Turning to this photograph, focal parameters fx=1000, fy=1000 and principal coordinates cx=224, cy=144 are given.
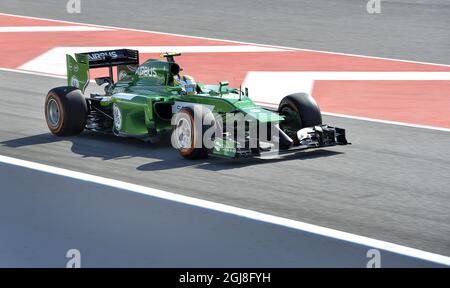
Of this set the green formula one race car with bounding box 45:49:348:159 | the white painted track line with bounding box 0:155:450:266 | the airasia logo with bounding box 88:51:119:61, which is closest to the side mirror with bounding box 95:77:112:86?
the green formula one race car with bounding box 45:49:348:159

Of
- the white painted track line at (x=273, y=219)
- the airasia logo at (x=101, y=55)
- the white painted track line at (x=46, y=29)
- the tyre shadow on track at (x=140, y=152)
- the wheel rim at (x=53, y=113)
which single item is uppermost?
the airasia logo at (x=101, y=55)

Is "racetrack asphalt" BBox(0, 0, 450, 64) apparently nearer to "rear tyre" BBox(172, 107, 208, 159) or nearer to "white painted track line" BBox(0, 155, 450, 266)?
"rear tyre" BBox(172, 107, 208, 159)

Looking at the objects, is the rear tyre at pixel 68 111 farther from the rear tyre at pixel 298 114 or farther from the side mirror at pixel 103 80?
the rear tyre at pixel 298 114

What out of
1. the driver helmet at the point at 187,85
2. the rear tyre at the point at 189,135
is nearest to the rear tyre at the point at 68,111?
the driver helmet at the point at 187,85

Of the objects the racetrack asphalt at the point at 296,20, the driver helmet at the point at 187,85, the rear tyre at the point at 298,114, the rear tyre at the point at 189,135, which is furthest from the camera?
the racetrack asphalt at the point at 296,20

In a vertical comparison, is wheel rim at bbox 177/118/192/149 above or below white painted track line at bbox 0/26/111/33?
below

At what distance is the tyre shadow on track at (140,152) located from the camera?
406 inches

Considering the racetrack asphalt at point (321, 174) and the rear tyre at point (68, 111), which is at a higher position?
the rear tyre at point (68, 111)

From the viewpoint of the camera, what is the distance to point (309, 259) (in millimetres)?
6332

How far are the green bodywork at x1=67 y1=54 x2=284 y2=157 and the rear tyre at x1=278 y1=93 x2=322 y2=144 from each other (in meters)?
0.37

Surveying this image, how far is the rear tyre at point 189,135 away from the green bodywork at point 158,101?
0.58 feet

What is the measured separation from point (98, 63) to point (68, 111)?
1.26 meters

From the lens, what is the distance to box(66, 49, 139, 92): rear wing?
12664 millimetres

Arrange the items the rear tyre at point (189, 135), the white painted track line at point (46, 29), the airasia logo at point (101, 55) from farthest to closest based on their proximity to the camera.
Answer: the white painted track line at point (46, 29)
the airasia logo at point (101, 55)
the rear tyre at point (189, 135)
